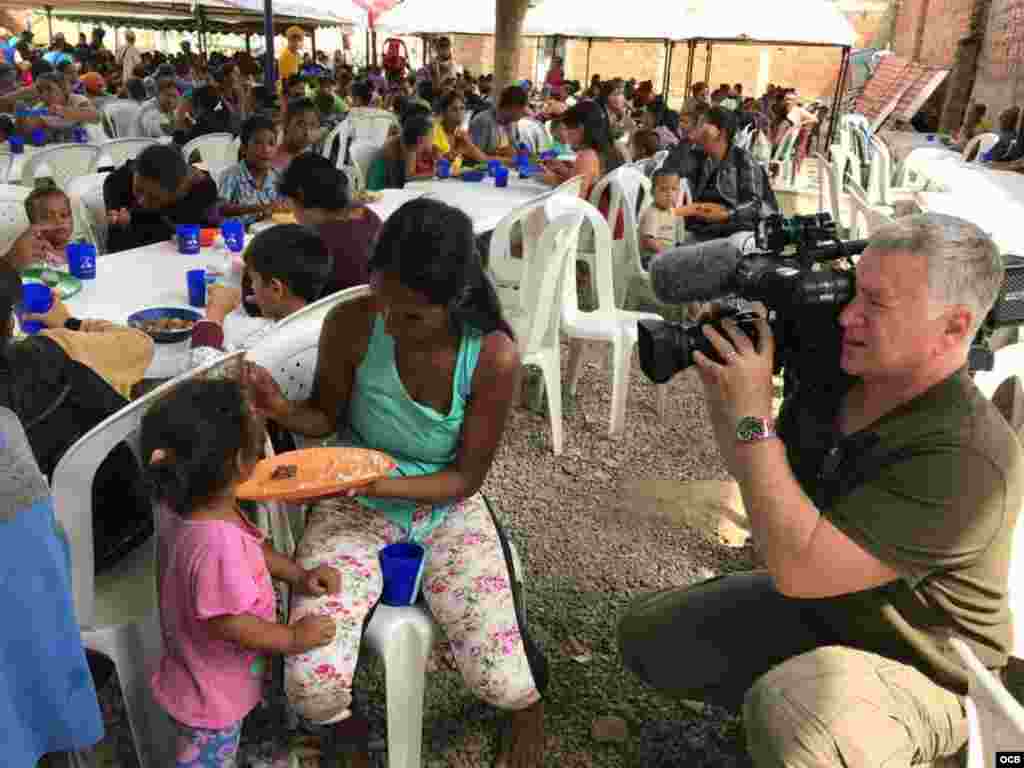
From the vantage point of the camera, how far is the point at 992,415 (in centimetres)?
142

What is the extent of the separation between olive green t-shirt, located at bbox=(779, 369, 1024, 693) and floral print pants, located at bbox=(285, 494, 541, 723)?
0.68 m

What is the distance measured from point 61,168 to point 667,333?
13.4 ft

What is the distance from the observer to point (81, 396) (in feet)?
5.51

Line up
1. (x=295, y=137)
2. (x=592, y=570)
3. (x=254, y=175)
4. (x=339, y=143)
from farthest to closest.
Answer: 1. (x=339, y=143)
2. (x=295, y=137)
3. (x=254, y=175)
4. (x=592, y=570)

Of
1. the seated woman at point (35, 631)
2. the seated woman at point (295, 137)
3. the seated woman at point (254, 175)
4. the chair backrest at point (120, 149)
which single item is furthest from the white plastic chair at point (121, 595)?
the chair backrest at point (120, 149)

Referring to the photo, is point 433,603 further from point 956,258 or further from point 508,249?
point 508,249

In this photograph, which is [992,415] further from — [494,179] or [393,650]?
[494,179]

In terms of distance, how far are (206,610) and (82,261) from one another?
5.60ft

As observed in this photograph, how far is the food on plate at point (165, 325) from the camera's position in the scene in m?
2.35

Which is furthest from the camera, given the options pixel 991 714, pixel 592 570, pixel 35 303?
pixel 592 570

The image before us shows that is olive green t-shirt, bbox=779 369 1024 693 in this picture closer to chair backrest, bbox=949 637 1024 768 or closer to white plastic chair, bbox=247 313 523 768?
chair backrest, bbox=949 637 1024 768

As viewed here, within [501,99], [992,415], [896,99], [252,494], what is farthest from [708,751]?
[896,99]

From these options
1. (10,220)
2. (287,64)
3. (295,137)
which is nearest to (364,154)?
(295,137)

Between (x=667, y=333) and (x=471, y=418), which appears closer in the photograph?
(x=667, y=333)
